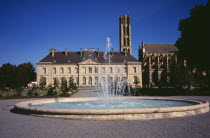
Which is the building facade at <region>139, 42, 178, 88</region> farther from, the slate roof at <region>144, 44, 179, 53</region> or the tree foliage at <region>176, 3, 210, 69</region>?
the tree foliage at <region>176, 3, 210, 69</region>

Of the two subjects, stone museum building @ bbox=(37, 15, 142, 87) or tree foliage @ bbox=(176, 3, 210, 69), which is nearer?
tree foliage @ bbox=(176, 3, 210, 69)

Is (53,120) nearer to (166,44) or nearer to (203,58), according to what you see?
(203,58)

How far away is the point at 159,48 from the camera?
74.3 metres

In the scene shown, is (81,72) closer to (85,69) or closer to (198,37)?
(85,69)

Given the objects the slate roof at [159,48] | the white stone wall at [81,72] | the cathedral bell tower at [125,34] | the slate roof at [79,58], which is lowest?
the white stone wall at [81,72]

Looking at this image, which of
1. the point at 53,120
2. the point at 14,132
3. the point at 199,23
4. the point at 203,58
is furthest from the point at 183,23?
the point at 14,132

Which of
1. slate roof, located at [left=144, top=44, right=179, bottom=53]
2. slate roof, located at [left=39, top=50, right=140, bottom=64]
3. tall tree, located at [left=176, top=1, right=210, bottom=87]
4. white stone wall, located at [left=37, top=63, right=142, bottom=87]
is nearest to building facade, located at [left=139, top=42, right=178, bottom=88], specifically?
slate roof, located at [left=144, top=44, right=179, bottom=53]

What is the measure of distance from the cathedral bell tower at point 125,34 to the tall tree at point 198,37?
156ft

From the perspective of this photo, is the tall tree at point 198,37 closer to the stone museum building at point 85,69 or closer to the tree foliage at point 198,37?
the tree foliage at point 198,37

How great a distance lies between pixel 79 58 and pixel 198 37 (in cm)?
3814

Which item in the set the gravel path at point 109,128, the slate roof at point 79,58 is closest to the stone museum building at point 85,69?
the slate roof at point 79,58

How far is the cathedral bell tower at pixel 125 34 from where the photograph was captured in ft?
248

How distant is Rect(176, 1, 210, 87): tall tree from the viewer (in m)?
24.8

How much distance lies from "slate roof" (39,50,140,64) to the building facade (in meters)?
9.43
